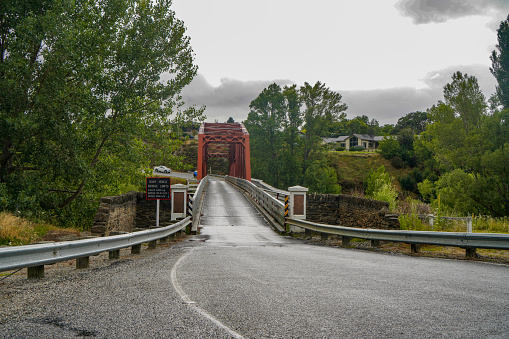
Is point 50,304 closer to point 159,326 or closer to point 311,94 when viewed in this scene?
point 159,326

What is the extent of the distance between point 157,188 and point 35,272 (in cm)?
1107

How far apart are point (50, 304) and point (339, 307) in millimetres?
3045

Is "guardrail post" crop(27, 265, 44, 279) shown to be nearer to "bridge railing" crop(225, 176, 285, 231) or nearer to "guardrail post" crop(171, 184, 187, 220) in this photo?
"bridge railing" crop(225, 176, 285, 231)

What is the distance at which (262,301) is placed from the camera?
444cm

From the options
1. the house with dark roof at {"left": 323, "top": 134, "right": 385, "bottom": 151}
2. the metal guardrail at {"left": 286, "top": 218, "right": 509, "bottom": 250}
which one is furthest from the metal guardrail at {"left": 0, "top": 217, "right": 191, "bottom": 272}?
the house with dark roof at {"left": 323, "top": 134, "right": 385, "bottom": 151}

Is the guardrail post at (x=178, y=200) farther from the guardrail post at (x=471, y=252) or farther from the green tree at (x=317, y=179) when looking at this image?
the green tree at (x=317, y=179)

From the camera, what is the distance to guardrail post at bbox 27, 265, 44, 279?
5.56 metres

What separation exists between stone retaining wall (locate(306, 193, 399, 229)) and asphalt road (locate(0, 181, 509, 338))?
675cm

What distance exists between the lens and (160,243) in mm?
13078

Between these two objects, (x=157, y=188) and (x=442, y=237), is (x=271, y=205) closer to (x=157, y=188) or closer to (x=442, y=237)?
(x=157, y=188)

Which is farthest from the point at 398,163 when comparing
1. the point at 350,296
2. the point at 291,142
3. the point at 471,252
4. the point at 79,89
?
the point at 350,296

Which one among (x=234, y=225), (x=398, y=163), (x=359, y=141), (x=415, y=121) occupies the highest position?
(x=415, y=121)

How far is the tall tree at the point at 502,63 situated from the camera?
56.2 m

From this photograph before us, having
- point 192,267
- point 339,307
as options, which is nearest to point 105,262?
point 192,267
